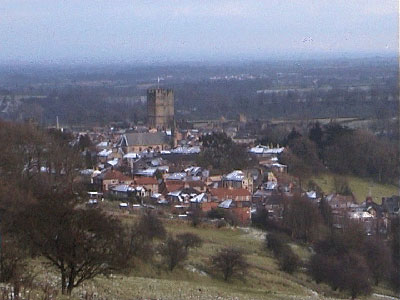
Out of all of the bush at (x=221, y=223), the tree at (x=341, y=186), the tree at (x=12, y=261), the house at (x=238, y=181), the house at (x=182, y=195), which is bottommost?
the tree at (x=341, y=186)

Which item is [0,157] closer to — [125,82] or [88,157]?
[88,157]

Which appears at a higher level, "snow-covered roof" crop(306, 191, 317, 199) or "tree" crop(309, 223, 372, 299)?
"tree" crop(309, 223, 372, 299)

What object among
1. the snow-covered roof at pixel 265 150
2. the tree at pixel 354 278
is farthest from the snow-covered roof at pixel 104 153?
the tree at pixel 354 278

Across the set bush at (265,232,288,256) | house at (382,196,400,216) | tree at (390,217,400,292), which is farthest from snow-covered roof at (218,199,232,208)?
tree at (390,217,400,292)

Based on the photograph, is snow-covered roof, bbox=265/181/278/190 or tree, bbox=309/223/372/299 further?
snow-covered roof, bbox=265/181/278/190

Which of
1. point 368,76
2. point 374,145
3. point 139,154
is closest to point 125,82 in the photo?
point 368,76

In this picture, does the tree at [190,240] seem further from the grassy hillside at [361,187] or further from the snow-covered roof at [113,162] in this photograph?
the snow-covered roof at [113,162]

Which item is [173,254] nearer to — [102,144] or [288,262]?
[288,262]

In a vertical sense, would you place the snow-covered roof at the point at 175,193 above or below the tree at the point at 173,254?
below

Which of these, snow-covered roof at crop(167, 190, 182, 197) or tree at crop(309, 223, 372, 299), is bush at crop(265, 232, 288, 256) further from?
snow-covered roof at crop(167, 190, 182, 197)
